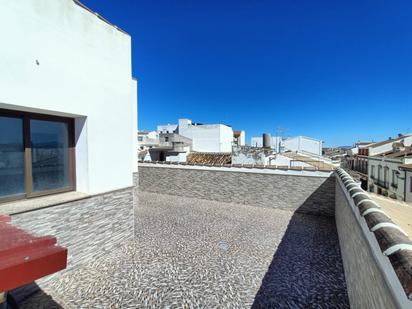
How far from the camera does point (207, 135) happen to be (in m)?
35.4

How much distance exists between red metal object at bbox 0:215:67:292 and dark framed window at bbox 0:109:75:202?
304cm

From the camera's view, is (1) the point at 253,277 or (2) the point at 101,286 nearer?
(2) the point at 101,286

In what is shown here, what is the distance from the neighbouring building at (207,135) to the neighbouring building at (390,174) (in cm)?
2203

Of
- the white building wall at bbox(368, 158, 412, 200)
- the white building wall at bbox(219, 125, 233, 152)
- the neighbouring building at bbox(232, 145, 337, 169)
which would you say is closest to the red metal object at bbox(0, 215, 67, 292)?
the neighbouring building at bbox(232, 145, 337, 169)

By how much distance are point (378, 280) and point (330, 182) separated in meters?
7.74

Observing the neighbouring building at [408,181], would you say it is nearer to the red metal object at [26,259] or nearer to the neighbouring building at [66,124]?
the neighbouring building at [66,124]

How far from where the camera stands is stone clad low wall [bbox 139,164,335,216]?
8930 millimetres

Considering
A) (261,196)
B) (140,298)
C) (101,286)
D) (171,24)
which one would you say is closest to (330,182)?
(261,196)

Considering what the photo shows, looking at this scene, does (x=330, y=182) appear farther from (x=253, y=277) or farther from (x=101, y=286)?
(x=101, y=286)

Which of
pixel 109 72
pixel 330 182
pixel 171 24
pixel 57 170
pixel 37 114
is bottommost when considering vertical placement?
pixel 330 182

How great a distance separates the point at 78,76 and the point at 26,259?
4.18m

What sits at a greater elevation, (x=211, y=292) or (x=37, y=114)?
(x=37, y=114)

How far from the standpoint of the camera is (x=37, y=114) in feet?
13.5

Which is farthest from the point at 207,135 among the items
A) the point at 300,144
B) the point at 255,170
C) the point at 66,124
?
the point at 66,124
